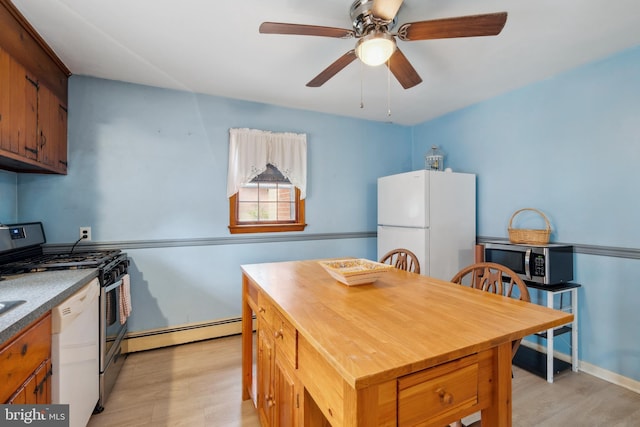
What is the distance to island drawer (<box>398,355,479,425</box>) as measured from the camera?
30.7 inches

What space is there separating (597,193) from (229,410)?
311cm

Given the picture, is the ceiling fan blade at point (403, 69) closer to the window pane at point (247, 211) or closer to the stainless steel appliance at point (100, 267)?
the window pane at point (247, 211)

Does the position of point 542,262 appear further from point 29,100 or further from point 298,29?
point 29,100

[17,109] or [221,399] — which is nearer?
[17,109]

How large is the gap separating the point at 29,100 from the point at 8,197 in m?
0.87

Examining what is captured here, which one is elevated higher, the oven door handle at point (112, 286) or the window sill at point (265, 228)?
the window sill at point (265, 228)

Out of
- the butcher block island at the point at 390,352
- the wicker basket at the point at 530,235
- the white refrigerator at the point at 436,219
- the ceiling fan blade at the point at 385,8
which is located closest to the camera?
the butcher block island at the point at 390,352

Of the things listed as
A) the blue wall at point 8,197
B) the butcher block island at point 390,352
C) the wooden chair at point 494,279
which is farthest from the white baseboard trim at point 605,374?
the blue wall at point 8,197

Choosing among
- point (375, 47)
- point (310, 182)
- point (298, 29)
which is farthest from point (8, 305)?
point (310, 182)

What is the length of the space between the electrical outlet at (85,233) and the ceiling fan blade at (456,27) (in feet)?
9.32

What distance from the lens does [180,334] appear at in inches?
110

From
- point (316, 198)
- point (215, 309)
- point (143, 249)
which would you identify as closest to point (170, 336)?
point (215, 309)

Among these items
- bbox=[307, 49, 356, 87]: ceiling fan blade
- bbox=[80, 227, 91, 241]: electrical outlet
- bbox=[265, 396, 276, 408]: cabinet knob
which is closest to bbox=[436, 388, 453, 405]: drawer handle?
bbox=[265, 396, 276, 408]: cabinet knob

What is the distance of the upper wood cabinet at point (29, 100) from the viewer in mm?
1637
